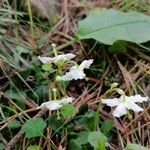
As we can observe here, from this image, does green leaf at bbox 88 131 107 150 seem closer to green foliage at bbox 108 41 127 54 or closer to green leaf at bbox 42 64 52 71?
green leaf at bbox 42 64 52 71

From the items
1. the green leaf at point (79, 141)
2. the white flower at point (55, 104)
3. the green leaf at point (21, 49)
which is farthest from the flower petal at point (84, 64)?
the green leaf at point (21, 49)

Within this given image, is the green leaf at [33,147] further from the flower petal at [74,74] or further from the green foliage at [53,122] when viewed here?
the flower petal at [74,74]

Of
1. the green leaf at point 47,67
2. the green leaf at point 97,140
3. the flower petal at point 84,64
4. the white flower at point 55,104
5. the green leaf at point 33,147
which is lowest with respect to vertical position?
the green leaf at point 33,147

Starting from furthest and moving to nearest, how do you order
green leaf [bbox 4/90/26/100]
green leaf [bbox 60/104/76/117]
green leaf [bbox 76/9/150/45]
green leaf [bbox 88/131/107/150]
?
green leaf [bbox 76/9/150/45] → green leaf [bbox 4/90/26/100] → green leaf [bbox 60/104/76/117] → green leaf [bbox 88/131/107/150]

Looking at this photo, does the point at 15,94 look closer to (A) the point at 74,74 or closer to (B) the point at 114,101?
(A) the point at 74,74

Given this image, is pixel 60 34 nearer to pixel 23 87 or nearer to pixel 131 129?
pixel 23 87

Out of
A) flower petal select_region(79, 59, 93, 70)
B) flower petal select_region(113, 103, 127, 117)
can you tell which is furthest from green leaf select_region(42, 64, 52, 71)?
flower petal select_region(113, 103, 127, 117)

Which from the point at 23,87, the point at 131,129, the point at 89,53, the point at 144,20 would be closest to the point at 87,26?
the point at 89,53
